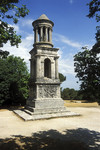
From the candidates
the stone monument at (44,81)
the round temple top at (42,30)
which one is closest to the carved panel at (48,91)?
the stone monument at (44,81)

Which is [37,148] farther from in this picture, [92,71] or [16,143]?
[92,71]

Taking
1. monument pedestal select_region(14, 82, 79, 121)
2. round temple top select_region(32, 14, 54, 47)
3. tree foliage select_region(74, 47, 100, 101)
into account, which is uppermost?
round temple top select_region(32, 14, 54, 47)

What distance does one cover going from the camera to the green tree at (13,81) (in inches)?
682

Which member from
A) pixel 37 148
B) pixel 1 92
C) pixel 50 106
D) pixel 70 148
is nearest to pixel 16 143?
pixel 37 148

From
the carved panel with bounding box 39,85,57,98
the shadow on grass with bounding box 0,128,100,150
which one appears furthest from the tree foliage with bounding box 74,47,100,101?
the carved panel with bounding box 39,85,57,98

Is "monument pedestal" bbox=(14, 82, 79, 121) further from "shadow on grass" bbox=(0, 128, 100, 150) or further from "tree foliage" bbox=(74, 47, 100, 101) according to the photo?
"tree foliage" bbox=(74, 47, 100, 101)

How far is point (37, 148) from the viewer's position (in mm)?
5145

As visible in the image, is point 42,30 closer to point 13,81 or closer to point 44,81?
point 44,81

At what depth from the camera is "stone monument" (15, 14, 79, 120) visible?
12.8m

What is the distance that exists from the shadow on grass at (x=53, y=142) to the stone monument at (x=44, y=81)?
→ 539cm

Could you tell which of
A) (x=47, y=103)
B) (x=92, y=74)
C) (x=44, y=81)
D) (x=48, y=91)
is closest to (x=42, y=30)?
(x=44, y=81)

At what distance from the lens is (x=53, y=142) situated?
579cm

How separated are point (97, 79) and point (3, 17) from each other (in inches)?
181

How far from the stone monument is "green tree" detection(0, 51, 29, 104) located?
391cm
